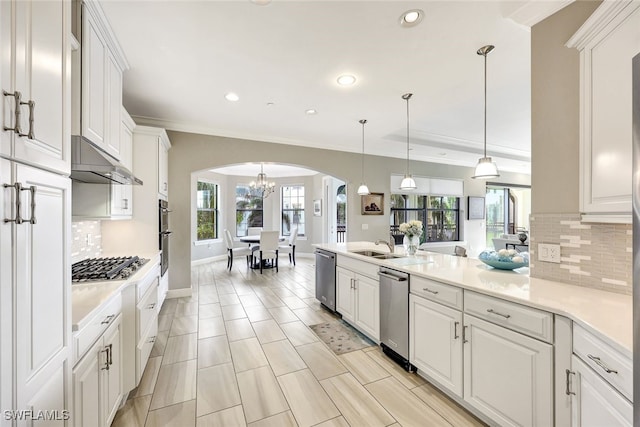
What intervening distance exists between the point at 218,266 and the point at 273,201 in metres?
2.81

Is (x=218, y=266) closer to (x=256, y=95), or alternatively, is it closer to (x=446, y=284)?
(x=256, y=95)

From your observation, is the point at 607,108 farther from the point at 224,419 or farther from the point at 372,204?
the point at 372,204

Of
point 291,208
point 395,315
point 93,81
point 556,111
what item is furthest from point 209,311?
point 291,208

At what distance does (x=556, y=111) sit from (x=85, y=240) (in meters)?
4.13

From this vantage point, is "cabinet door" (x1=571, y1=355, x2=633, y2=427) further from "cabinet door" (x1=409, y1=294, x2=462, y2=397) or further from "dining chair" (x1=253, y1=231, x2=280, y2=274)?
"dining chair" (x1=253, y1=231, x2=280, y2=274)

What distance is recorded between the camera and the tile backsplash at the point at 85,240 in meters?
2.41

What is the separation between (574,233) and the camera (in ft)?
5.74

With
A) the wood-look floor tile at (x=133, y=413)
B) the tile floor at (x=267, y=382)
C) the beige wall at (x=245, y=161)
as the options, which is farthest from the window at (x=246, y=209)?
the wood-look floor tile at (x=133, y=413)

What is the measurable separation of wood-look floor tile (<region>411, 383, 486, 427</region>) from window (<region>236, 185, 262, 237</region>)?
7340 millimetres

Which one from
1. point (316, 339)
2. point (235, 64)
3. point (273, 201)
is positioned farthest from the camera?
point (273, 201)

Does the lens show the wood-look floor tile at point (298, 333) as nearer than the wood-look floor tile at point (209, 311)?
Yes

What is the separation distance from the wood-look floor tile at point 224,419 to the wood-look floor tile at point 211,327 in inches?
50.5

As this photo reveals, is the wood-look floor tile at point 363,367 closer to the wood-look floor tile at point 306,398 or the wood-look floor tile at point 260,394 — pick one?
the wood-look floor tile at point 306,398

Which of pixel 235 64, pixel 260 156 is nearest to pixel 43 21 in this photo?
pixel 235 64
